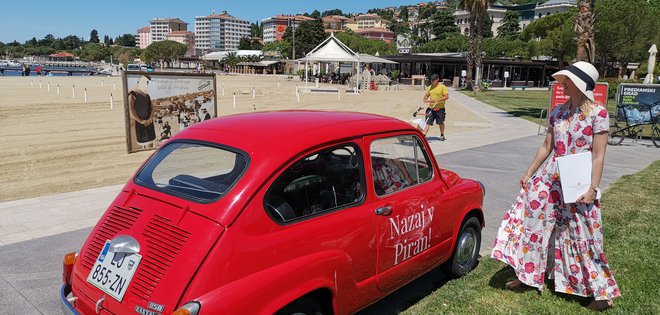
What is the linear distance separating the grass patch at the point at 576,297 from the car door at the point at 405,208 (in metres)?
0.36

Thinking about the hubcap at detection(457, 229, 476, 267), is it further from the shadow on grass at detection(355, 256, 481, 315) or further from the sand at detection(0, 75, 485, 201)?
the sand at detection(0, 75, 485, 201)

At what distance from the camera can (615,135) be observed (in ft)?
46.6

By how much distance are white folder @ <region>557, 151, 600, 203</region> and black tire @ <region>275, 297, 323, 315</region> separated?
2.06 m

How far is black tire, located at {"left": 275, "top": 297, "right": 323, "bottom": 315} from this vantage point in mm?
2727

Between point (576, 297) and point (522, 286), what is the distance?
435 millimetres

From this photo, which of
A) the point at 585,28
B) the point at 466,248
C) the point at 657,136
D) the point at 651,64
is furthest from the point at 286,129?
the point at 651,64

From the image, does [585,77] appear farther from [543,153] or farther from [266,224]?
[266,224]

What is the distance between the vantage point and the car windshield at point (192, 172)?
9.36ft

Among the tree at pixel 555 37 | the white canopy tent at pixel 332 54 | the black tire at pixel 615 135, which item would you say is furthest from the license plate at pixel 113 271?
the tree at pixel 555 37

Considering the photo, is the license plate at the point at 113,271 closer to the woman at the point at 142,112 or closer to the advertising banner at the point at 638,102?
the woman at the point at 142,112

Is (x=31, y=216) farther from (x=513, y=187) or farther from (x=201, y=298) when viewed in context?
(x=513, y=187)

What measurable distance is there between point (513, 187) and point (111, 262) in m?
7.15

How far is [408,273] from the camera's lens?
12.5 ft

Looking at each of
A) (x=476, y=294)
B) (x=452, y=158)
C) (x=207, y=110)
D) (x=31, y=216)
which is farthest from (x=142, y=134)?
(x=476, y=294)
